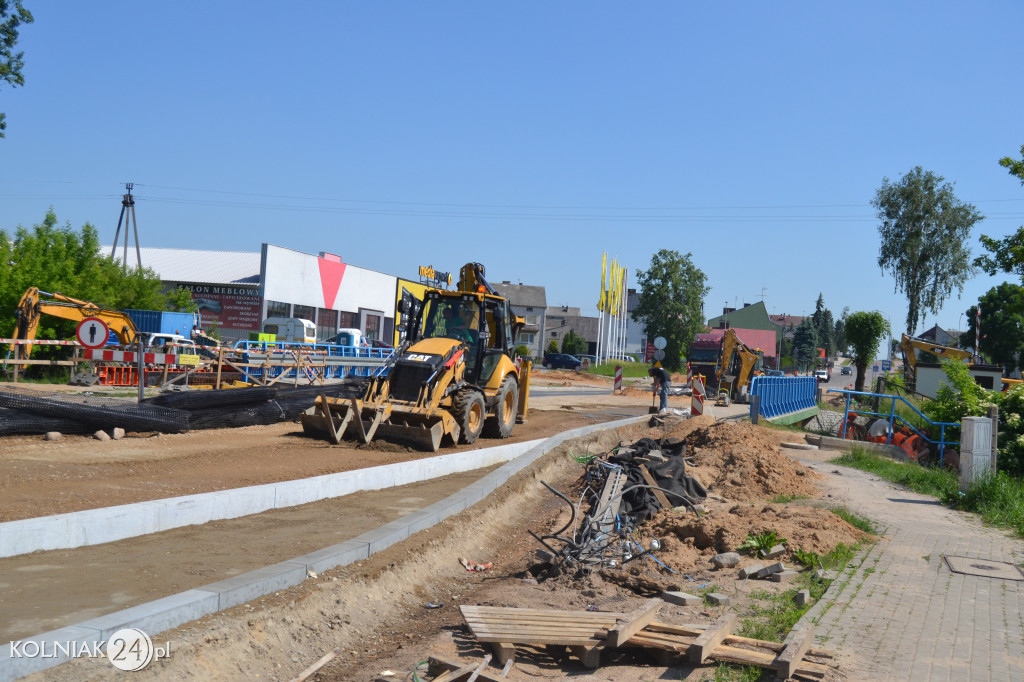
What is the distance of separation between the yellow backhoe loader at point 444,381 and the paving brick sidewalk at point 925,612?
6976mm

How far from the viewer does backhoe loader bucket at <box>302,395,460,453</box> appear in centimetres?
1285

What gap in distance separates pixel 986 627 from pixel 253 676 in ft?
17.1

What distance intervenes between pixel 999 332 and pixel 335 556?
62882mm

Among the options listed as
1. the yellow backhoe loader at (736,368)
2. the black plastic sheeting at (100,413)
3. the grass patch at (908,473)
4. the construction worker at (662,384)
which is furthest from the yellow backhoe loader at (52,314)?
the yellow backhoe loader at (736,368)

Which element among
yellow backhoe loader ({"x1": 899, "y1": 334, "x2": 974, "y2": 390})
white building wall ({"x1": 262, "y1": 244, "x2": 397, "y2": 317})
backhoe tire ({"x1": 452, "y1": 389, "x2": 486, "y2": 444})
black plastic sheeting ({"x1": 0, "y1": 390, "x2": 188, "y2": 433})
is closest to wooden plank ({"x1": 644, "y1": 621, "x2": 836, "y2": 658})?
backhoe tire ({"x1": 452, "y1": 389, "x2": 486, "y2": 444})

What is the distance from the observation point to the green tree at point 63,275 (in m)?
25.4

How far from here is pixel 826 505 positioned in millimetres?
10773

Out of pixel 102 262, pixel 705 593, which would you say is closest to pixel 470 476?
pixel 705 593

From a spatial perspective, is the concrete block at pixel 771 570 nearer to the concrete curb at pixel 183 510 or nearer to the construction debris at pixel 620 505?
the construction debris at pixel 620 505

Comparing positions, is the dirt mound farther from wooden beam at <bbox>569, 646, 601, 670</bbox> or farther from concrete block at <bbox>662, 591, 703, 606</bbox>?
wooden beam at <bbox>569, 646, 601, 670</bbox>

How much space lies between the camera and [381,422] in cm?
1309

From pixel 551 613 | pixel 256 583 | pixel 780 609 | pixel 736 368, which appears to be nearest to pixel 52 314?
pixel 256 583

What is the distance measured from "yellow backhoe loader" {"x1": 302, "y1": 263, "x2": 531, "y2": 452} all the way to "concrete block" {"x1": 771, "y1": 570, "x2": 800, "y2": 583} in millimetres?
6689

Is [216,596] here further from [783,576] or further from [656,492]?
[656,492]
